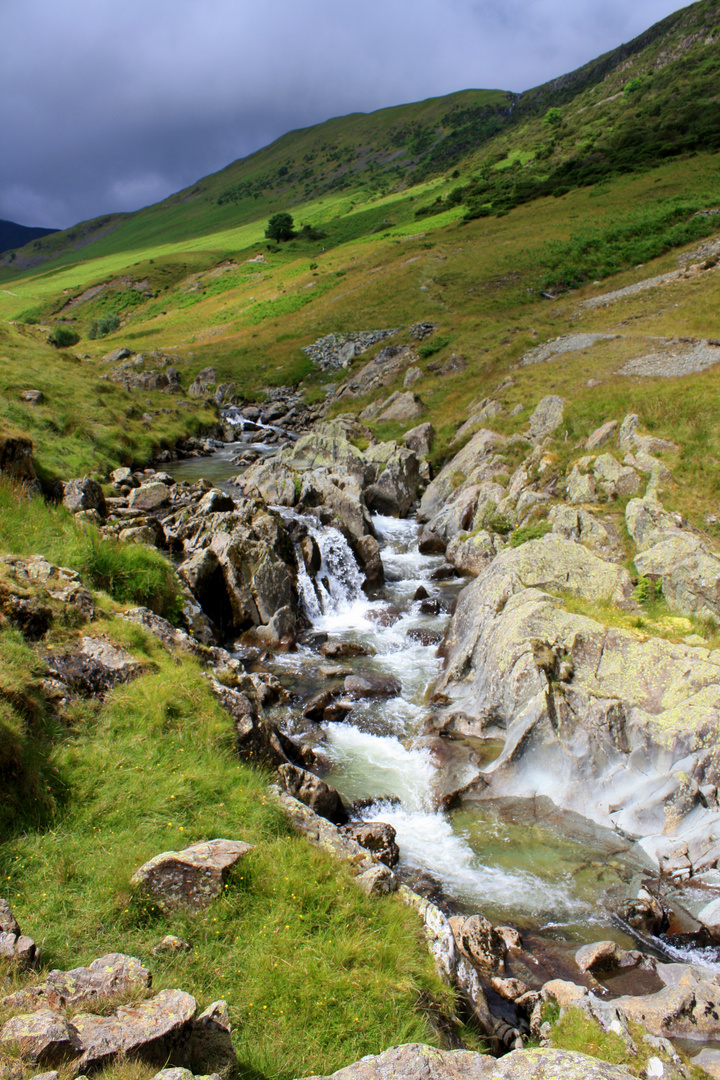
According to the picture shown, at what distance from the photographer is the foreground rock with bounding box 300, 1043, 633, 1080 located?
4.59 m

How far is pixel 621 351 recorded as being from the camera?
36.3m

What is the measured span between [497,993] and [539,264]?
7221 cm

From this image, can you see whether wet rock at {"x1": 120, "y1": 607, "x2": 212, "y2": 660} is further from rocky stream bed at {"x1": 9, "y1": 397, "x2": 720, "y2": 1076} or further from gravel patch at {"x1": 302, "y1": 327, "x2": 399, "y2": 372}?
gravel patch at {"x1": 302, "y1": 327, "x2": 399, "y2": 372}

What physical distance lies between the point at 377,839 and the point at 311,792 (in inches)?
63.1

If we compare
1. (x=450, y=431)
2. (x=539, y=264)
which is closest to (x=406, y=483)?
(x=450, y=431)

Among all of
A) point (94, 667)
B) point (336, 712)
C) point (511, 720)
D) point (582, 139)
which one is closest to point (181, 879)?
point (94, 667)

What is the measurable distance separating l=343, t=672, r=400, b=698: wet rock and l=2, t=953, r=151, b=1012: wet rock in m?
12.7

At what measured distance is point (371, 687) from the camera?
17.8 metres

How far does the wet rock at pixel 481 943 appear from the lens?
836cm

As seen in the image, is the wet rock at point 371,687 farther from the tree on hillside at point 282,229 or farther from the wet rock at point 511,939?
the tree on hillside at point 282,229

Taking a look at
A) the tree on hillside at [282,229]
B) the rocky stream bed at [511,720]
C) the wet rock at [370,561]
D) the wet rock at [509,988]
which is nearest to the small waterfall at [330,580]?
the rocky stream bed at [511,720]

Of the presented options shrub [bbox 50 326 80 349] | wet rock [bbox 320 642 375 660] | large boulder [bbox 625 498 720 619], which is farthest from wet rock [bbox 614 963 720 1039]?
shrub [bbox 50 326 80 349]

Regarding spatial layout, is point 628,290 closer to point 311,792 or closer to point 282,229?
point 311,792

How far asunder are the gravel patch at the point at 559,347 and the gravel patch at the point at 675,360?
7.33m
